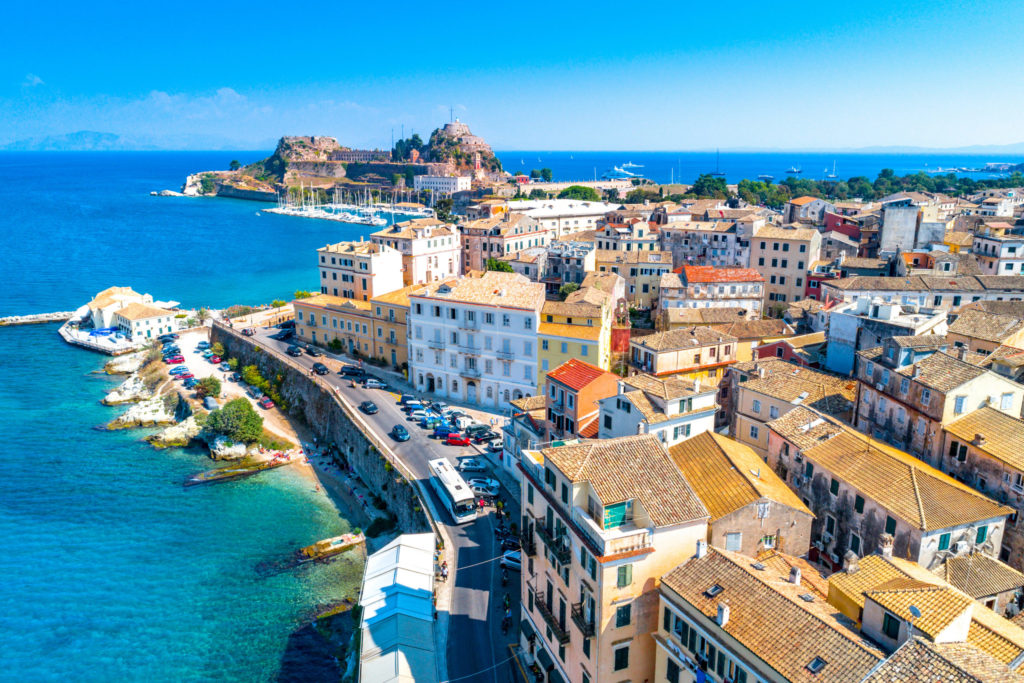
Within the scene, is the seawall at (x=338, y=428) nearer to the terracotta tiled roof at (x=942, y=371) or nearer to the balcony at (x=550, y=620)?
the balcony at (x=550, y=620)

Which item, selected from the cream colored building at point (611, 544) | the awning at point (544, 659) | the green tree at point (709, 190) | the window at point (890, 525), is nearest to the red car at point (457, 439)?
the awning at point (544, 659)

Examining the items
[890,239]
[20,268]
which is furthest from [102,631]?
[20,268]

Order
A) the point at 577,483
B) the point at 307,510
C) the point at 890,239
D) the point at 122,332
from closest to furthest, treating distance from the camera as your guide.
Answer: the point at 577,483, the point at 307,510, the point at 890,239, the point at 122,332

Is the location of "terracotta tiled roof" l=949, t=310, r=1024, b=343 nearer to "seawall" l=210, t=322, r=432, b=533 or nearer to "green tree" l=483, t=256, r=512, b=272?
"seawall" l=210, t=322, r=432, b=533

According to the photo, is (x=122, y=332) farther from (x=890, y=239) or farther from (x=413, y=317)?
(x=890, y=239)

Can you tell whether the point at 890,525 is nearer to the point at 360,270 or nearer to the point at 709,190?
the point at 360,270

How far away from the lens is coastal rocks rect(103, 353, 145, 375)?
6844cm

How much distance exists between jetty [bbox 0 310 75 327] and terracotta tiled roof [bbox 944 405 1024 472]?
94674mm

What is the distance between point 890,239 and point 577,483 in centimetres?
5814

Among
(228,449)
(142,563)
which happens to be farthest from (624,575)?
(228,449)

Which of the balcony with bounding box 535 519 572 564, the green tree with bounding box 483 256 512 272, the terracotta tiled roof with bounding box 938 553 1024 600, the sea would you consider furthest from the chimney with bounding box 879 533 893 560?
the green tree with bounding box 483 256 512 272

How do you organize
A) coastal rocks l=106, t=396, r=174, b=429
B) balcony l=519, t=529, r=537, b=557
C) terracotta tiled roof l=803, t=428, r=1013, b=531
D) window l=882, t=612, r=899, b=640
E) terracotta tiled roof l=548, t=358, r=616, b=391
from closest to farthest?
window l=882, t=612, r=899, b=640, terracotta tiled roof l=803, t=428, r=1013, b=531, balcony l=519, t=529, r=537, b=557, terracotta tiled roof l=548, t=358, r=616, b=391, coastal rocks l=106, t=396, r=174, b=429

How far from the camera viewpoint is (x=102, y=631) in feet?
109

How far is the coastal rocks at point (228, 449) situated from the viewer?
49375 millimetres
